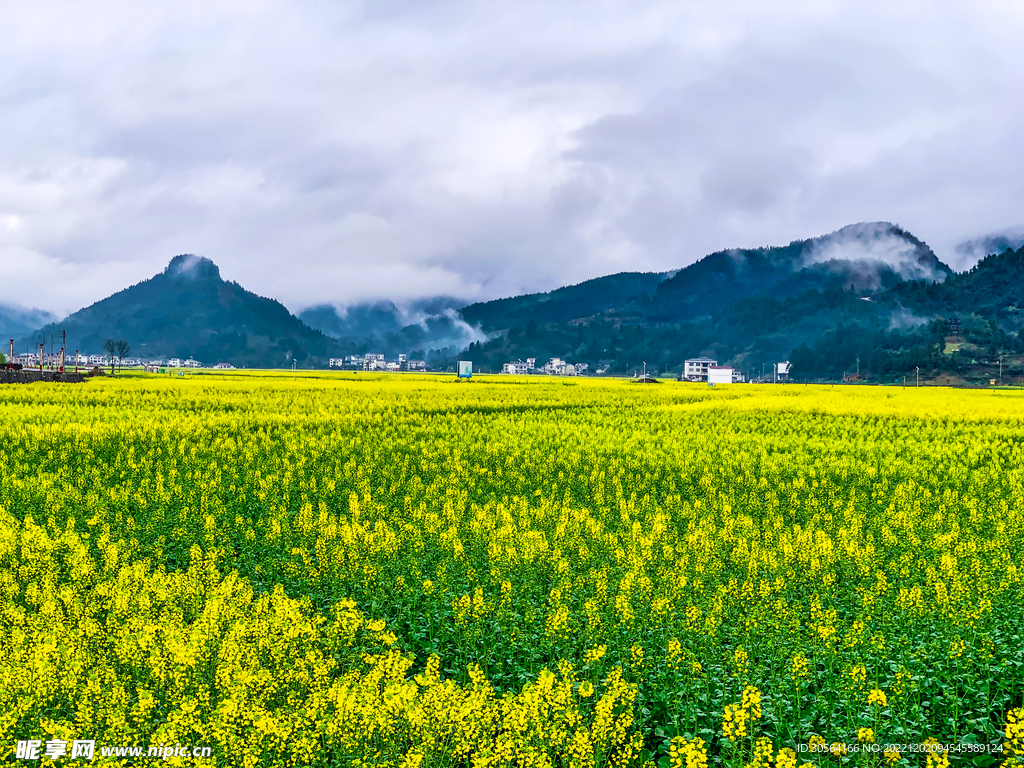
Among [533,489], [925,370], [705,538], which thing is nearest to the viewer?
[705,538]

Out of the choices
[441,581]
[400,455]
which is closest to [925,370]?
[400,455]

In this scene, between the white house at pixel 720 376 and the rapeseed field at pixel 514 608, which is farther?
the white house at pixel 720 376

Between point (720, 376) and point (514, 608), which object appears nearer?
point (514, 608)

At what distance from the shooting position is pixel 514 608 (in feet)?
31.4

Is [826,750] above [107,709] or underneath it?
underneath

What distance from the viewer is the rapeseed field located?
5730mm

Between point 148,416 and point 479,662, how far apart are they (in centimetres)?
3116

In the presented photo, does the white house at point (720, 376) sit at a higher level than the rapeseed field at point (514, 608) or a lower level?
higher

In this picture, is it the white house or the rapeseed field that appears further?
the white house

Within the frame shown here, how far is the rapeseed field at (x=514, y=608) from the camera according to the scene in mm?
5730

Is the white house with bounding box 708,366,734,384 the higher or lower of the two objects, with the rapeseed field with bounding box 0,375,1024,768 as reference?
higher

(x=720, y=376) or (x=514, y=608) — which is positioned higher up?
(x=720, y=376)

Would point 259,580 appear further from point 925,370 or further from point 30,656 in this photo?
point 925,370

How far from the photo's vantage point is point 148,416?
33.8 meters
